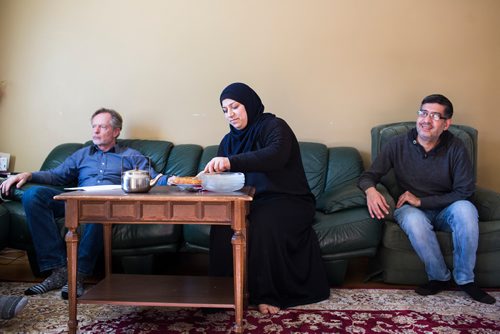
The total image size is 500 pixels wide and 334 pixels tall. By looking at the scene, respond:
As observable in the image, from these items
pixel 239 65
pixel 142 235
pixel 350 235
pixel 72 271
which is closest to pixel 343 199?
pixel 350 235

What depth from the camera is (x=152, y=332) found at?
6.16ft

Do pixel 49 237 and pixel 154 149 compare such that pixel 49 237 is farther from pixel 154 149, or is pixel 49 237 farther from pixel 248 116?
pixel 248 116

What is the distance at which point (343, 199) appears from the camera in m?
2.56

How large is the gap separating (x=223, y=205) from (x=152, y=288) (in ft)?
1.82

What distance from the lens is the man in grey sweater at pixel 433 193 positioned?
2314 millimetres

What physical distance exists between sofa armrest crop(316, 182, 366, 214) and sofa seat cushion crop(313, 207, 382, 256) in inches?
4.4

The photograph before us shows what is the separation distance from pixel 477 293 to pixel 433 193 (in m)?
0.59

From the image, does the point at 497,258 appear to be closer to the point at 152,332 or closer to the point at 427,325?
the point at 427,325

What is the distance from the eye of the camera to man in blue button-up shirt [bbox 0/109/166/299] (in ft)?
7.79

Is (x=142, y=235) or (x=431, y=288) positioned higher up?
(x=142, y=235)

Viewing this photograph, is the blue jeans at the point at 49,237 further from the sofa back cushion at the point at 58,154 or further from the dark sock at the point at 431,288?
the dark sock at the point at 431,288

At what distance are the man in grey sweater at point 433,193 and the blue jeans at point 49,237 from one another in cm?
151

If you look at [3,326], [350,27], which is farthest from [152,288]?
[350,27]

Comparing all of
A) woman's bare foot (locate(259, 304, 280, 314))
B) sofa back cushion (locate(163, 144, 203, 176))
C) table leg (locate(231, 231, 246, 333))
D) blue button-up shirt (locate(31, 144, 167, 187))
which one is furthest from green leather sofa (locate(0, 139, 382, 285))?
table leg (locate(231, 231, 246, 333))
